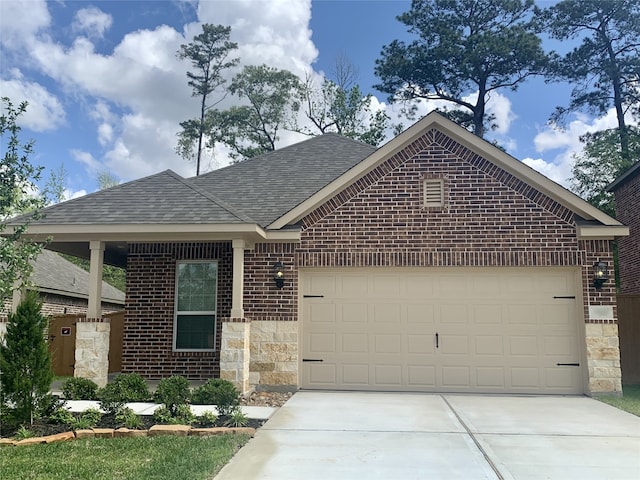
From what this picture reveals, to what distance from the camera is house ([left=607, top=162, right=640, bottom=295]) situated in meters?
16.2

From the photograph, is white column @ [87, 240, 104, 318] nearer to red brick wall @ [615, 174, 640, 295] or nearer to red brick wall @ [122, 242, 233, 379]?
red brick wall @ [122, 242, 233, 379]

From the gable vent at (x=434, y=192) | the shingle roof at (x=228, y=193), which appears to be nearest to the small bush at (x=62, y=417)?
the shingle roof at (x=228, y=193)

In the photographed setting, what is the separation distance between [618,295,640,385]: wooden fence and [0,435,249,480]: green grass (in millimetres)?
9163

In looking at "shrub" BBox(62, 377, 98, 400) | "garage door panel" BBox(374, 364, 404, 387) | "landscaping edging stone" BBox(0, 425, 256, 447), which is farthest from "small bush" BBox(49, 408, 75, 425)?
"garage door panel" BBox(374, 364, 404, 387)

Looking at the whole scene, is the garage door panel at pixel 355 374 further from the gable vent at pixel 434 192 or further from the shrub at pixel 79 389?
the shrub at pixel 79 389

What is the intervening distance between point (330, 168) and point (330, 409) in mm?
7034

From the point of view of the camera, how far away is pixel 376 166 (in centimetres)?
1071

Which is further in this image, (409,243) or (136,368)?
(136,368)

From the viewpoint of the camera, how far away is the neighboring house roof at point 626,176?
615 inches

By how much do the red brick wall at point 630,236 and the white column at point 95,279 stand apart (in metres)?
14.3

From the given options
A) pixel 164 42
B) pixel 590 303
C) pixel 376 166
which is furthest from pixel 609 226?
pixel 164 42

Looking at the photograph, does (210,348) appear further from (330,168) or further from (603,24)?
(603,24)

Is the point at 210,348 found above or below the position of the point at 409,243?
below

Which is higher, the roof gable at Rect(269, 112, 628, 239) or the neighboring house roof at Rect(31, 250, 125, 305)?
the roof gable at Rect(269, 112, 628, 239)
